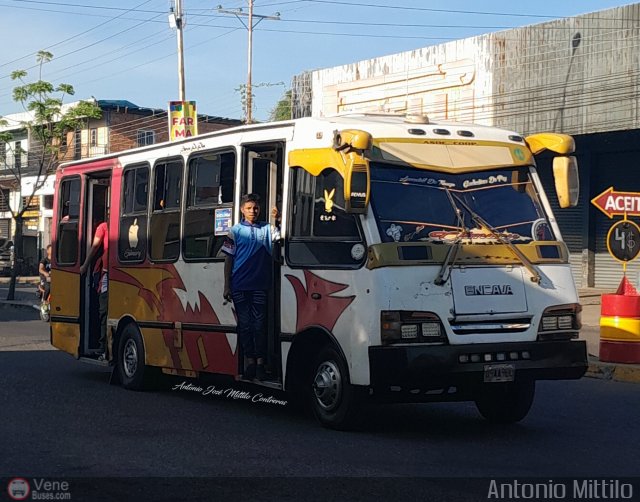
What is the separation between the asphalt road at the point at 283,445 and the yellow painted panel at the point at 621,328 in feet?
4.36

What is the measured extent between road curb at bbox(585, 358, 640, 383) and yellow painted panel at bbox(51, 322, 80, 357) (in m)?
6.48

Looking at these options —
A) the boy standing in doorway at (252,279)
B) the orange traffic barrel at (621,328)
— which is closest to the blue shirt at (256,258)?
the boy standing in doorway at (252,279)

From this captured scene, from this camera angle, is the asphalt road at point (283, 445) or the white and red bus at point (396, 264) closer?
the asphalt road at point (283, 445)

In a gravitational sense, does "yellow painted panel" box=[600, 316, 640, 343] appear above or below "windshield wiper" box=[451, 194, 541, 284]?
below

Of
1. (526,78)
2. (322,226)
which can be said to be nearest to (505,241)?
(322,226)

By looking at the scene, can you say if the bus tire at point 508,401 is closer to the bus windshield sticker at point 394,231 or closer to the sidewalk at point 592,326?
the bus windshield sticker at point 394,231

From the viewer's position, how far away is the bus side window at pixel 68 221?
14039 millimetres

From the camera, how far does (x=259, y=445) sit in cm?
844

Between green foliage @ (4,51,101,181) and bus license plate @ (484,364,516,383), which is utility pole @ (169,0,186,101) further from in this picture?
bus license plate @ (484,364,516,383)

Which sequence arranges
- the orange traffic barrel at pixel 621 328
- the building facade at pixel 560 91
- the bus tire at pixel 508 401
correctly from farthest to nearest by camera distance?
1. the building facade at pixel 560 91
2. the orange traffic barrel at pixel 621 328
3. the bus tire at pixel 508 401

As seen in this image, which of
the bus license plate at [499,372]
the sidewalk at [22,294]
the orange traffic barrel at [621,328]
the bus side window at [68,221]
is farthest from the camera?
the sidewalk at [22,294]

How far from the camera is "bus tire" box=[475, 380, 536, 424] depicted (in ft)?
31.3

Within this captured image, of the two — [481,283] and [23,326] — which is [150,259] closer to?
[481,283]

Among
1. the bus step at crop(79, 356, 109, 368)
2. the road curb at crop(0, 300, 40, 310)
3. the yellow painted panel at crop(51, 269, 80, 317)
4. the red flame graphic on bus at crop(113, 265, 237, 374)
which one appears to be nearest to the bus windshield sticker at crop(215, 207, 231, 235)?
the red flame graphic on bus at crop(113, 265, 237, 374)
